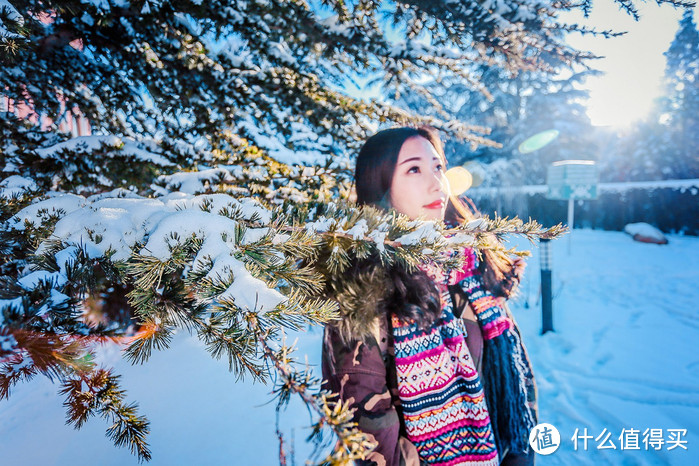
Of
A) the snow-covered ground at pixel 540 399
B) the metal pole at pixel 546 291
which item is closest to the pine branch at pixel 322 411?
the snow-covered ground at pixel 540 399

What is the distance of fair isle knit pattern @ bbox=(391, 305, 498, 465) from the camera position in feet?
4.49

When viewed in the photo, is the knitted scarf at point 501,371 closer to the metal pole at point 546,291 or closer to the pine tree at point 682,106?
the metal pole at point 546,291

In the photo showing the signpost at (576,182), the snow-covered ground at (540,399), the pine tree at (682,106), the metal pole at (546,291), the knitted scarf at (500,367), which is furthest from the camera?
the pine tree at (682,106)

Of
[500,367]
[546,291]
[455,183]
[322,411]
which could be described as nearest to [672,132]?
[546,291]

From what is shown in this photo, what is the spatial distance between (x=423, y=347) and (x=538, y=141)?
24624 millimetres

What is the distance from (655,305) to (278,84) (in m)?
8.32

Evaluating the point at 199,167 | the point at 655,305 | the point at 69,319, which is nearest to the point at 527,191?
the point at 655,305

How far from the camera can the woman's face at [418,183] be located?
1667 mm

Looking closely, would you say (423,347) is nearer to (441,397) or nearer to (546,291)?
(441,397)

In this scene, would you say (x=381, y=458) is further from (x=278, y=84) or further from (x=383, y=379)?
(x=278, y=84)

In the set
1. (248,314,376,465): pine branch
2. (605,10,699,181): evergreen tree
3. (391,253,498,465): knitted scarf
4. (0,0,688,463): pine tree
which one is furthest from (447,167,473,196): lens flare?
(605,10,699,181): evergreen tree

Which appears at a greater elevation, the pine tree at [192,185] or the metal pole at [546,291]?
the pine tree at [192,185]

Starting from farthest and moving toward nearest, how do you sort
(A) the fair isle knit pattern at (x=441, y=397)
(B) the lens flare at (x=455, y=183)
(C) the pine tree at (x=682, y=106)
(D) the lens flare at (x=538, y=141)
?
(D) the lens flare at (x=538, y=141)
(C) the pine tree at (x=682, y=106)
(B) the lens flare at (x=455, y=183)
(A) the fair isle knit pattern at (x=441, y=397)

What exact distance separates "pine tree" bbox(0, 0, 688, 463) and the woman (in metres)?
0.26
